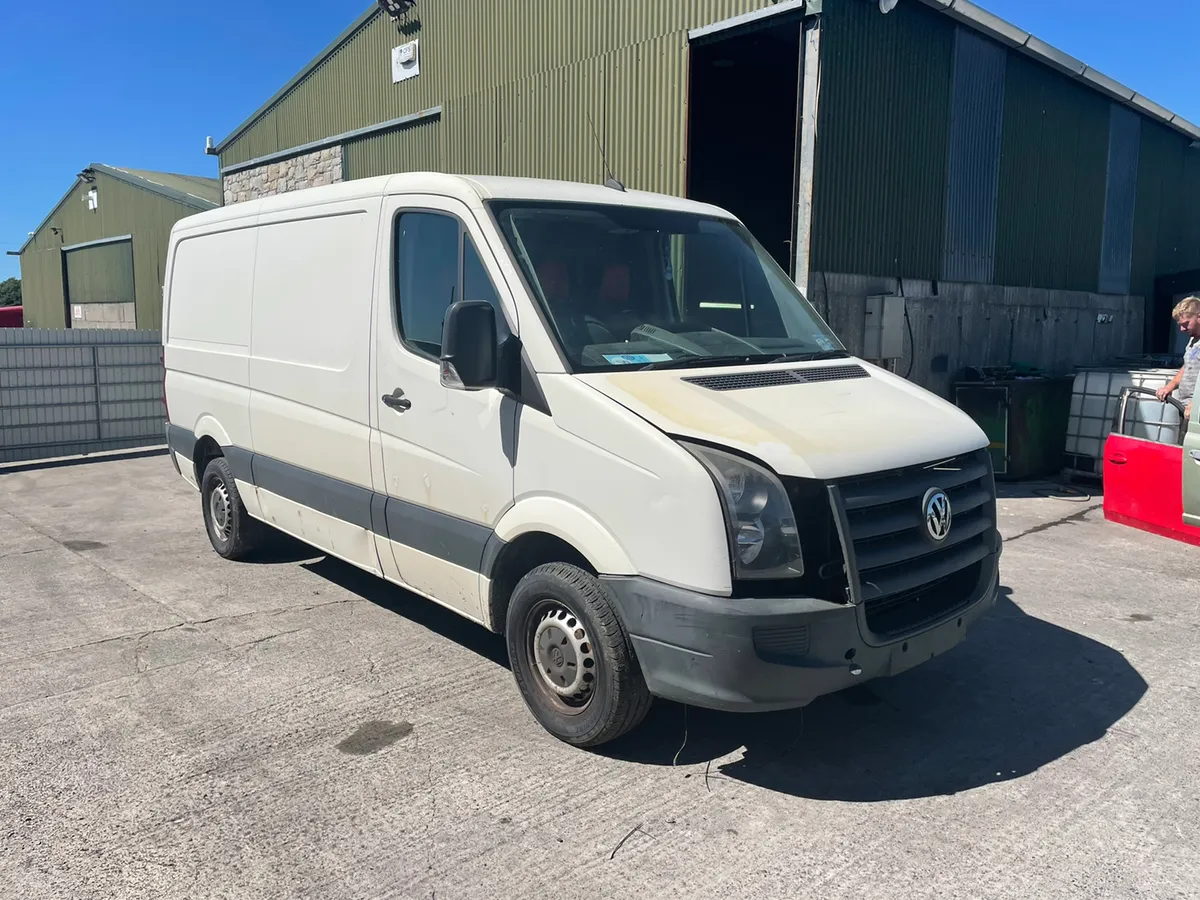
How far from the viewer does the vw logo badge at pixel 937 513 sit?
3.70 meters

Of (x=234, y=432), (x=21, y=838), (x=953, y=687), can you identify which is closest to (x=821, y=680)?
(x=953, y=687)

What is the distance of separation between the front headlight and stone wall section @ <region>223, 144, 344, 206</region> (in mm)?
14170

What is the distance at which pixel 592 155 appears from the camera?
472 inches

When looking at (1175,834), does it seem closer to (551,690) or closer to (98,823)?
(551,690)

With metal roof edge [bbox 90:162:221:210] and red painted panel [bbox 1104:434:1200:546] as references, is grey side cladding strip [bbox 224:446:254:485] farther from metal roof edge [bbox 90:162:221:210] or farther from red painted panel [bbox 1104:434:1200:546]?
metal roof edge [bbox 90:162:221:210]

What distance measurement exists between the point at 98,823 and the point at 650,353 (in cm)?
270

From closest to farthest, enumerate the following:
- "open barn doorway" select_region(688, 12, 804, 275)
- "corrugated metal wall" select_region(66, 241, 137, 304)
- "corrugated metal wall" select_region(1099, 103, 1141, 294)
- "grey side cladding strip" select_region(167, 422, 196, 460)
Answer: "grey side cladding strip" select_region(167, 422, 196, 460)
"open barn doorway" select_region(688, 12, 804, 275)
"corrugated metal wall" select_region(1099, 103, 1141, 294)
"corrugated metal wall" select_region(66, 241, 137, 304)

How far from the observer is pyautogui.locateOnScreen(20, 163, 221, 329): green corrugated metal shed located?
25109 millimetres

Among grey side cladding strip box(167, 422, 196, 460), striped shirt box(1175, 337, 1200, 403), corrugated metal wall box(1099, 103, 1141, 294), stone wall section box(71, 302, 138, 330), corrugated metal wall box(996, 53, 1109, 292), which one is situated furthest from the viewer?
stone wall section box(71, 302, 138, 330)

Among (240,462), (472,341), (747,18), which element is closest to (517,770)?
(472,341)

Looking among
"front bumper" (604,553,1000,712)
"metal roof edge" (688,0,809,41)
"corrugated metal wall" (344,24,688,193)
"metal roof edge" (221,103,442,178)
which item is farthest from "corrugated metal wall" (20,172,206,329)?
"front bumper" (604,553,1000,712)

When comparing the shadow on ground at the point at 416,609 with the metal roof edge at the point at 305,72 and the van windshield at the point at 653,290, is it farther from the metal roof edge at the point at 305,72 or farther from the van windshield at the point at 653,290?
the metal roof edge at the point at 305,72

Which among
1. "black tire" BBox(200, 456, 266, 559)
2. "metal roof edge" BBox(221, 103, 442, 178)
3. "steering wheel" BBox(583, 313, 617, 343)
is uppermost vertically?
"metal roof edge" BBox(221, 103, 442, 178)

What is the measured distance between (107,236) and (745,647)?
30.2 meters
